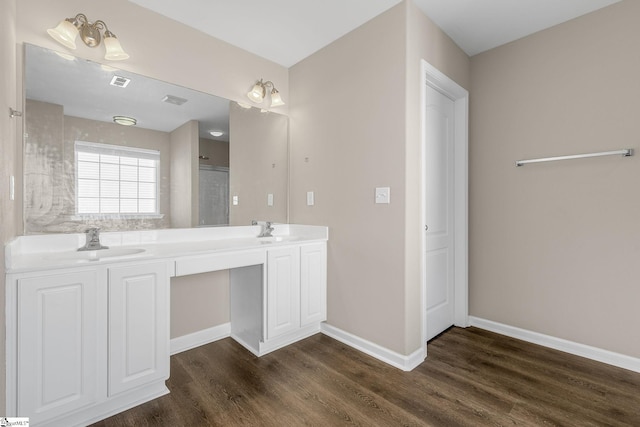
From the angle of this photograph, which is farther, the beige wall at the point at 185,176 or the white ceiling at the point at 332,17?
the beige wall at the point at 185,176

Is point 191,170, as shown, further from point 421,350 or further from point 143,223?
point 421,350

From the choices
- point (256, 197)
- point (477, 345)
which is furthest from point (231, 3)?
point (477, 345)

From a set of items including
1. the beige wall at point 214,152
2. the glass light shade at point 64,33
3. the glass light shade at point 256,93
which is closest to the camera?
the glass light shade at point 64,33

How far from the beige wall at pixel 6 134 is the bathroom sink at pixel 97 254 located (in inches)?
8.7

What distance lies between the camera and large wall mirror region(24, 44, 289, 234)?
1.72m

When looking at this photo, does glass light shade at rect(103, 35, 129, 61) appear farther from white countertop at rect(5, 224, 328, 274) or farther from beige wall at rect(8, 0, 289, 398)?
white countertop at rect(5, 224, 328, 274)

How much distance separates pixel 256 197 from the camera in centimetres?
270

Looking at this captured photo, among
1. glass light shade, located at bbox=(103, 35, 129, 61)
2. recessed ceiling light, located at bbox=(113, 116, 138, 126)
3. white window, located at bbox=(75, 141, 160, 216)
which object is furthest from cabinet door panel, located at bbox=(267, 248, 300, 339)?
glass light shade, located at bbox=(103, 35, 129, 61)

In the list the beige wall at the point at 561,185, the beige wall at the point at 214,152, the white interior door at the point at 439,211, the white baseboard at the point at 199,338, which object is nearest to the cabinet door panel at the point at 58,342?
the white baseboard at the point at 199,338

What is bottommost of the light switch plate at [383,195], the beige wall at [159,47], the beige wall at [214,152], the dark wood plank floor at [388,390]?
the dark wood plank floor at [388,390]

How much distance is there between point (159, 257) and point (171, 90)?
4.08ft

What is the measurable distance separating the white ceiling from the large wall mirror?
50 cm

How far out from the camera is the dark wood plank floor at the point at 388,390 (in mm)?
1546

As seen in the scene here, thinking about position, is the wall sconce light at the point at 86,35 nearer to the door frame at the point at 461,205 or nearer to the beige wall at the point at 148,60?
the beige wall at the point at 148,60
